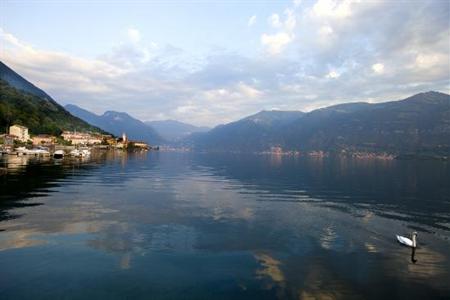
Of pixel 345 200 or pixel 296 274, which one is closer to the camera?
pixel 296 274

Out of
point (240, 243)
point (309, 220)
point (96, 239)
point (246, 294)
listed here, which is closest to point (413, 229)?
point (309, 220)

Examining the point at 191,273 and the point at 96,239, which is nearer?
the point at 191,273

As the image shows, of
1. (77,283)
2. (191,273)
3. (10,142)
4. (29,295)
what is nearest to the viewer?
(29,295)

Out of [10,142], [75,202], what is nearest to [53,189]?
[75,202]

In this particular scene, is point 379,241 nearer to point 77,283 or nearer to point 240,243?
point 240,243

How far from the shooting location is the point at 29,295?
68.3 feet

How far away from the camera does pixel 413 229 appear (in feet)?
136

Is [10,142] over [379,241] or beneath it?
over

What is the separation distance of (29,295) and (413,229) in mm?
39320

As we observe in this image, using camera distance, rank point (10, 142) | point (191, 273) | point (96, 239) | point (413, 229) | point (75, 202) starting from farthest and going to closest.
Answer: point (10, 142) < point (75, 202) < point (413, 229) < point (96, 239) < point (191, 273)

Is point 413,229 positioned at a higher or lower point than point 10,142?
lower

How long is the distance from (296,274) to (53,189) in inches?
1997

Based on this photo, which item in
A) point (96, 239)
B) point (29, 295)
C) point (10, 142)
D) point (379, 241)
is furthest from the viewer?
point (10, 142)

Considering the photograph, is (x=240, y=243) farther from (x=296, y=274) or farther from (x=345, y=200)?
(x=345, y=200)
